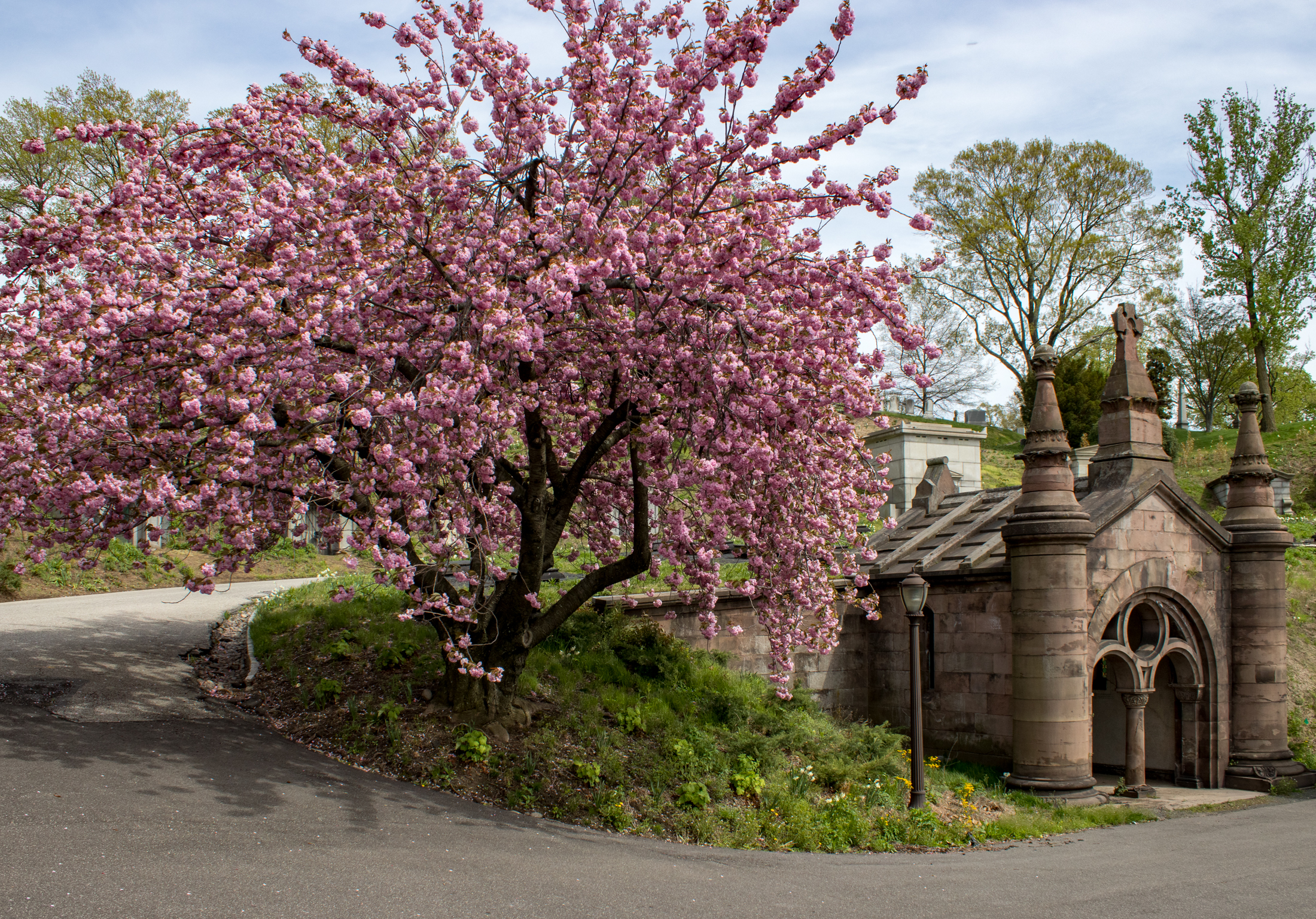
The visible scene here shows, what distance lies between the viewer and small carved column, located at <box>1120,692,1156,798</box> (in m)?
14.5

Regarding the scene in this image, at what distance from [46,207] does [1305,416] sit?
54851 millimetres

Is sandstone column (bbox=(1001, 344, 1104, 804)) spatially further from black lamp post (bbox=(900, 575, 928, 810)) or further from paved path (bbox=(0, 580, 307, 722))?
paved path (bbox=(0, 580, 307, 722))

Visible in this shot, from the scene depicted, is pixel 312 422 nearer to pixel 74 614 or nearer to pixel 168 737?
pixel 168 737

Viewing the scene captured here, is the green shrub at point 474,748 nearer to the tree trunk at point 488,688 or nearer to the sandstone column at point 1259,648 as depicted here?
the tree trunk at point 488,688

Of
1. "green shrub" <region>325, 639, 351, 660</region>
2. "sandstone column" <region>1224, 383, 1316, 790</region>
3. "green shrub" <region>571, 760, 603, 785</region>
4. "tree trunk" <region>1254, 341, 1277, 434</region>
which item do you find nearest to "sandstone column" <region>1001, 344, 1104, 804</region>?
"sandstone column" <region>1224, 383, 1316, 790</region>

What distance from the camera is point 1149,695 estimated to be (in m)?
15.6

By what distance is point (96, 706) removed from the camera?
36.9ft

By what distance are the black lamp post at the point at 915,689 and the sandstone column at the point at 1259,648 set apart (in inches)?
289

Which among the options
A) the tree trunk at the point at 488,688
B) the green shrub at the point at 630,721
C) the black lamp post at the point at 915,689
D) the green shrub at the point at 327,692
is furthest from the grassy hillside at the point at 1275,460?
the green shrub at the point at 327,692

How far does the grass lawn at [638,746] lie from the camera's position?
10500 millimetres

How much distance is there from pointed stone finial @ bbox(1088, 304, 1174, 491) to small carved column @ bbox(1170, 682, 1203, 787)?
365 centimetres

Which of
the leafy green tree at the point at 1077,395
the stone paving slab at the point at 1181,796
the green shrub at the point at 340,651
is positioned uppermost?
the leafy green tree at the point at 1077,395

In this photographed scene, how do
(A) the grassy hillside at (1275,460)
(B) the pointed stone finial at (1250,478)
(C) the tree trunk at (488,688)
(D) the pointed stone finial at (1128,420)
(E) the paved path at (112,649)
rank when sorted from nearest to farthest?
(C) the tree trunk at (488,688), (E) the paved path at (112,649), (D) the pointed stone finial at (1128,420), (B) the pointed stone finial at (1250,478), (A) the grassy hillside at (1275,460)

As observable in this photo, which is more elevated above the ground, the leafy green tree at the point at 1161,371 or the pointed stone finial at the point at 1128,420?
the leafy green tree at the point at 1161,371
